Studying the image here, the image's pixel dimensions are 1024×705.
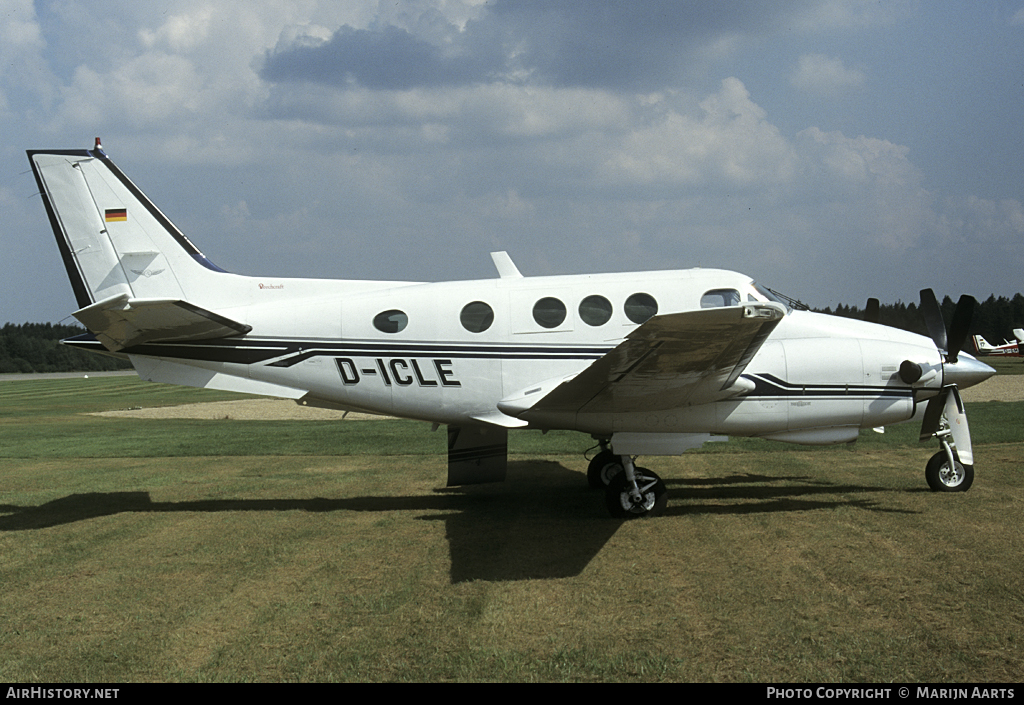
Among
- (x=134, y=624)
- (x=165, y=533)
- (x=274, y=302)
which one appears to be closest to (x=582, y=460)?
(x=274, y=302)

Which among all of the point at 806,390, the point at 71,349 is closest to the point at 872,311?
the point at 806,390

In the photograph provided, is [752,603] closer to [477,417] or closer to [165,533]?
[477,417]

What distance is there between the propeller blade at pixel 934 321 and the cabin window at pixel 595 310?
4.90m

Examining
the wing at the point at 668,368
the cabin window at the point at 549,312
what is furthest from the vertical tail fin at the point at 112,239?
the wing at the point at 668,368

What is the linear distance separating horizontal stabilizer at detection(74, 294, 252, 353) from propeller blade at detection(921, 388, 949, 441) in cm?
973

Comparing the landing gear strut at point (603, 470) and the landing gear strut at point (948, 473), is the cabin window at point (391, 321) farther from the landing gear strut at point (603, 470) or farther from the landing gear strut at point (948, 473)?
the landing gear strut at point (948, 473)

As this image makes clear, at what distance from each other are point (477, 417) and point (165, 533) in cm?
431

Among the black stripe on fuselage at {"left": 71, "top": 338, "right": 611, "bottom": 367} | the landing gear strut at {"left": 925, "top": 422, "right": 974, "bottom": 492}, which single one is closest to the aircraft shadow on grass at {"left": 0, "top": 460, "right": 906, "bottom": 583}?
the landing gear strut at {"left": 925, "top": 422, "right": 974, "bottom": 492}

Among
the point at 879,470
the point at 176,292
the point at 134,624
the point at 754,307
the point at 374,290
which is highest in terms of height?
the point at 176,292

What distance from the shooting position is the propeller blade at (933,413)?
10242 mm

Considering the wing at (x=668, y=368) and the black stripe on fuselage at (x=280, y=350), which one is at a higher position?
the black stripe on fuselage at (x=280, y=350)

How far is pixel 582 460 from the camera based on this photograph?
1506cm

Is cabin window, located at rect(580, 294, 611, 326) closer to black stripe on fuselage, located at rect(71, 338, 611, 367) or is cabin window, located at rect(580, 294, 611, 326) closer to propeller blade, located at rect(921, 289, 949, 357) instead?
black stripe on fuselage, located at rect(71, 338, 611, 367)
